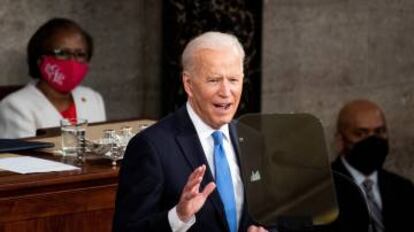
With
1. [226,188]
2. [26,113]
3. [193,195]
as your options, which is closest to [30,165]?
[226,188]

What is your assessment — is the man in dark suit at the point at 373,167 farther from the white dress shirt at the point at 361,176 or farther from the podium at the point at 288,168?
the podium at the point at 288,168

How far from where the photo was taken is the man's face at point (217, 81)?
3.98 m

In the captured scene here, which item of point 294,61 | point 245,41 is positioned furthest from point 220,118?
point 294,61

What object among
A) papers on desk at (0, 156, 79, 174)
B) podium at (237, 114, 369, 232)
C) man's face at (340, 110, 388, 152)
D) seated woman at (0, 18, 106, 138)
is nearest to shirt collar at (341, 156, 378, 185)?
man's face at (340, 110, 388, 152)

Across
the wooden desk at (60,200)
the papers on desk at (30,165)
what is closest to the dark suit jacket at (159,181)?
the wooden desk at (60,200)

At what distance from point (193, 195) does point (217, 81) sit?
492mm

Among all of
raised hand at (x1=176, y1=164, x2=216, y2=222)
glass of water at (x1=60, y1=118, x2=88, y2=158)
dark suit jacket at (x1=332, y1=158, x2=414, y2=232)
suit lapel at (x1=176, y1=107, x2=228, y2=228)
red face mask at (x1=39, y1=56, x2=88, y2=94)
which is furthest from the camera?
dark suit jacket at (x1=332, y1=158, x2=414, y2=232)

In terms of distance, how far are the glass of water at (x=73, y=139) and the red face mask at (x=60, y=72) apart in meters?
1.45

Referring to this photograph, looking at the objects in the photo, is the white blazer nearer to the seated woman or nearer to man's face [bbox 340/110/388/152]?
the seated woman

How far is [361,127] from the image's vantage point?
7316 mm

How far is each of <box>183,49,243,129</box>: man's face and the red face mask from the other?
267 centimetres

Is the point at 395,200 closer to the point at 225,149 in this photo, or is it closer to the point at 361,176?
the point at 361,176

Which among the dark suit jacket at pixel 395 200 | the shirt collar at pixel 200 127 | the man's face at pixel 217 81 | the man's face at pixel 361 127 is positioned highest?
the man's face at pixel 217 81

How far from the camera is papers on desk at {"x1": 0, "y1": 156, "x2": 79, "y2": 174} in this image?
4746 mm
